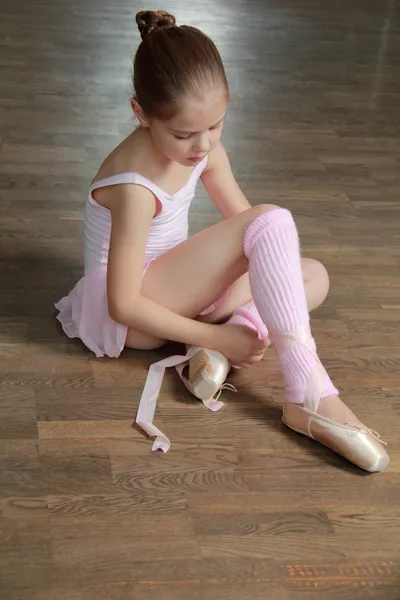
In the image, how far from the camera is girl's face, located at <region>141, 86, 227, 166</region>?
154cm

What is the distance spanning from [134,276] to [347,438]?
430 millimetres

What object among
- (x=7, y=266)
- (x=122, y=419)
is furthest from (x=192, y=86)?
(x=7, y=266)

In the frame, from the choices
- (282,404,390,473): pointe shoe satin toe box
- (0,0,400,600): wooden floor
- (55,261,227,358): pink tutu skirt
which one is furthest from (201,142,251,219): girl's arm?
(282,404,390,473): pointe shoe satin toe box

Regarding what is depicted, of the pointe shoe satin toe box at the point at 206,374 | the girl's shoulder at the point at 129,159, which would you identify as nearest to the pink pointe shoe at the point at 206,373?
the pointe shoe satin toe box at the point at 206,374

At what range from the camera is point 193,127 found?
5.08 ft

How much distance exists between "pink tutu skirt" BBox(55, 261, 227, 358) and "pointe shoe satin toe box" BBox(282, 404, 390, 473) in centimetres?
33

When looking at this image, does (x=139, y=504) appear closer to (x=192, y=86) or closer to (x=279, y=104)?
(x=192, y=86)

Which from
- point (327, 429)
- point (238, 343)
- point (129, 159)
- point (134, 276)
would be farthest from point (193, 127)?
point (327, 429)

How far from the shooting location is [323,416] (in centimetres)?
160

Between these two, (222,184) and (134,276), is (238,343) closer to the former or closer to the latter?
(134,276)

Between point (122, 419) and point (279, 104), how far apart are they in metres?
1.77

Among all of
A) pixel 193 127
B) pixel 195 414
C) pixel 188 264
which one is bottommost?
pixel 195 414

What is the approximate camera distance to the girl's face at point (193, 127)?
154cm

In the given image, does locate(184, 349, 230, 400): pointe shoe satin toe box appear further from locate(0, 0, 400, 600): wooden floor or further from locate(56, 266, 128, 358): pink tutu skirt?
locate(56, 266, 128, 358): pink tutu skirt
